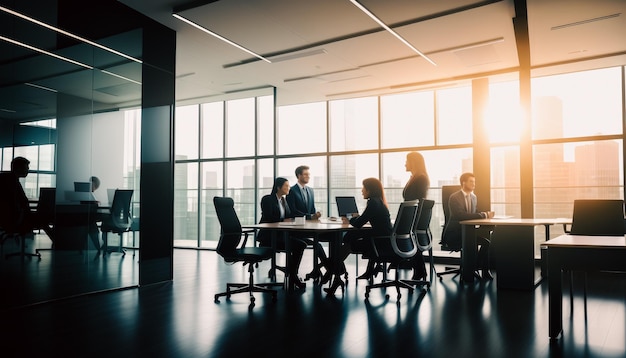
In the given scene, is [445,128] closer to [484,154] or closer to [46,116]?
[484,154]

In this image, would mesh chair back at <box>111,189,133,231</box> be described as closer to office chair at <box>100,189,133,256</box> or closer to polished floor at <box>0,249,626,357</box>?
office chair at <box>100,189,133,256</box>

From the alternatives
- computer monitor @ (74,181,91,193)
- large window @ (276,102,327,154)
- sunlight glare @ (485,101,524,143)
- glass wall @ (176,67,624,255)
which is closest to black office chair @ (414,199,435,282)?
glass wall @ (176,67,624,255)

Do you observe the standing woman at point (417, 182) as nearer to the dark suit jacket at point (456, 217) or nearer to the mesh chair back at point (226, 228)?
the dark suit jacket at point (456, 217)

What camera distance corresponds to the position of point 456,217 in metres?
6.29

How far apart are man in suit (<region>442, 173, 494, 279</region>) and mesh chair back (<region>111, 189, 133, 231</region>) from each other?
4106 millimetres

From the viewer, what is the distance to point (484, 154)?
833 cm

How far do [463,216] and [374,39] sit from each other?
2.68 meters

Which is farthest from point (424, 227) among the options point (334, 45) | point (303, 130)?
point (303, 130)

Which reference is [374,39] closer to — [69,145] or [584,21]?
[584,21]

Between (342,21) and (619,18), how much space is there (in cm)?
335

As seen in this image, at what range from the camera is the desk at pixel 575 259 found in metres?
3.18

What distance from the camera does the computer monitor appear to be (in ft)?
16.4

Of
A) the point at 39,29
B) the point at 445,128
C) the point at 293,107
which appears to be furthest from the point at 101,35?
the point at 445,128

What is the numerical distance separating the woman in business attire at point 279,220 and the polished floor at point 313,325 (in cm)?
37
